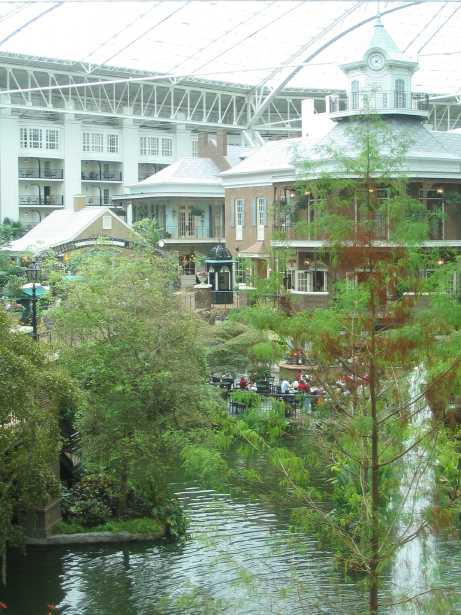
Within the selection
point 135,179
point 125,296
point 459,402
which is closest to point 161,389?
point 125,296

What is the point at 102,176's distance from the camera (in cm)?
8306

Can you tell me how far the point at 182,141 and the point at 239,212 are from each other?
25860 mm

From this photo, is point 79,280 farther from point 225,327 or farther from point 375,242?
point 375,242

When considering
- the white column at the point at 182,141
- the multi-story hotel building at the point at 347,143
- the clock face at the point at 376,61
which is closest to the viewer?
the multi-story hotel building at the point at 347,143

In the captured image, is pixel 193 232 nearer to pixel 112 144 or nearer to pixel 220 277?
pixel 112 144

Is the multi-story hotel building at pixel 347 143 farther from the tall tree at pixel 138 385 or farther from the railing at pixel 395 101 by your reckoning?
the tall tree at pixel 138 385

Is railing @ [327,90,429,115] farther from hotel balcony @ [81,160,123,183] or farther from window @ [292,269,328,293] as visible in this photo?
hotel balcony @ [81,160,123,183]

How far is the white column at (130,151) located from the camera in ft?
270

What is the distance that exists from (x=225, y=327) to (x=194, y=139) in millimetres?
50034

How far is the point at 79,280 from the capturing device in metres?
29.9

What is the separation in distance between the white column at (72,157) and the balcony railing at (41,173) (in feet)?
2.81

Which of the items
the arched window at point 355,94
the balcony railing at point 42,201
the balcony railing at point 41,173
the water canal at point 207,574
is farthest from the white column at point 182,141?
the water canal at point 207,574

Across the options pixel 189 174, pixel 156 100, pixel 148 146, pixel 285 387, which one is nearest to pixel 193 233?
pixel 189 174

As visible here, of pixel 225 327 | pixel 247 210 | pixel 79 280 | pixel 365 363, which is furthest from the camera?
pixel 247 210
